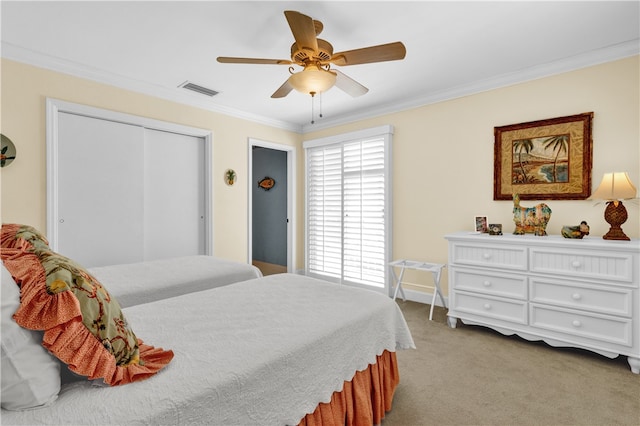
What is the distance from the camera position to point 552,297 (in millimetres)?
2621

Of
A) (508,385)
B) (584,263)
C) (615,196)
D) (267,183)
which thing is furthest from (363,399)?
(267,183)

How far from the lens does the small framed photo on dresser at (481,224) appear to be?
3262 millimetres

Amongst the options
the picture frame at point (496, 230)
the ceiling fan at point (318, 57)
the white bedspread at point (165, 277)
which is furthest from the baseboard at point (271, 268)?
the ceiling fan at point (318, 57)

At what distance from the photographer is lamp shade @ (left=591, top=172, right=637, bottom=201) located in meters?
2.43

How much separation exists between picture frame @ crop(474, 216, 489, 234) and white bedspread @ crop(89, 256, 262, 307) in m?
2.31

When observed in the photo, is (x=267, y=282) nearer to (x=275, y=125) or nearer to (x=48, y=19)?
(x=48, y=19)

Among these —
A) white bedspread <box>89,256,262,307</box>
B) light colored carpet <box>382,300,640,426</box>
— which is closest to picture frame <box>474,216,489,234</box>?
light colored carpet <box>382,300,640,426</box>

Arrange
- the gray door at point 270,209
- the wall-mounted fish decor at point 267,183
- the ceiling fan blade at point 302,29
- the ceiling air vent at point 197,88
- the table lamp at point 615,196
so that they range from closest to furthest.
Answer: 1. the ceiling fan blade at point 302,29
2. the table lamp at point 615,196
3. the ceiling air vent at point 197,88
4. the gray door at point 270,209
5. the wall-mounted fish decor at point 267,183

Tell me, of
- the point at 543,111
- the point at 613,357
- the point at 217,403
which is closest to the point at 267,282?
the point at 217,403

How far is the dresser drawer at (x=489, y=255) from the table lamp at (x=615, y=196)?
2.11ft

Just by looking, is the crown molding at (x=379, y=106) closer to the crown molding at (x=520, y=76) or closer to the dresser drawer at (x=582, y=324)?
the crown molding at (x=520, y=76)

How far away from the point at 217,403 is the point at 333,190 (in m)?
3.92

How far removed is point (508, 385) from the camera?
2123mm

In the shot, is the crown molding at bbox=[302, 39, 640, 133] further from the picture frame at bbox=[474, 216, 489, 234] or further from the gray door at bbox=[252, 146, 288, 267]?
the gray door at bbox=[252, 146, 288, 267]
